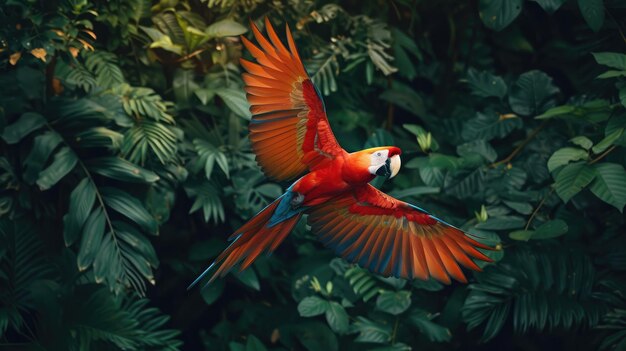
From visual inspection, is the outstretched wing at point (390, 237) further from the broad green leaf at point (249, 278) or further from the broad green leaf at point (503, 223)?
the broad green leaf at point (249, 278)

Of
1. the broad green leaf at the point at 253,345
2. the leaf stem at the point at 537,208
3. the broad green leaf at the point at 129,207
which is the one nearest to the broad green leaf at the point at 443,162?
the leaf stem at the point at 537,208

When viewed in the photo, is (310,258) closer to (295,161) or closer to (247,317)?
(247,317)

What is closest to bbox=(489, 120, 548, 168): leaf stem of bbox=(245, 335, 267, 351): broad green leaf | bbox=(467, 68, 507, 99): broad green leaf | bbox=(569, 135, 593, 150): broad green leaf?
bbox=(467, 68, 507, 99): broad green leaf

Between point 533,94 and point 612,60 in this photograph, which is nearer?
point 612,60

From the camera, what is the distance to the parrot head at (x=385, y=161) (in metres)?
1.92

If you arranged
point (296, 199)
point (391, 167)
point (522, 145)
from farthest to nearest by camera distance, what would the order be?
1. point (522, 145)
2. point (296, 199)
3. point (391, 167)

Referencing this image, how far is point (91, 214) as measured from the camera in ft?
8.74

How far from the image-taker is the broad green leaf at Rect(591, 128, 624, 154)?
2518mm

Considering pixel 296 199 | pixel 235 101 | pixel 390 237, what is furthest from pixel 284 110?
pixel 235 101

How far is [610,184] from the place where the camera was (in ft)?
8.21

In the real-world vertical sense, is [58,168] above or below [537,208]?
above

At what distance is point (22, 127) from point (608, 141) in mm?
1860

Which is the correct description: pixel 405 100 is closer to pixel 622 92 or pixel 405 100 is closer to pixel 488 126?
pixel 488 126

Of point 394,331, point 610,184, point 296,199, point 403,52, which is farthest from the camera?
point 403,52
